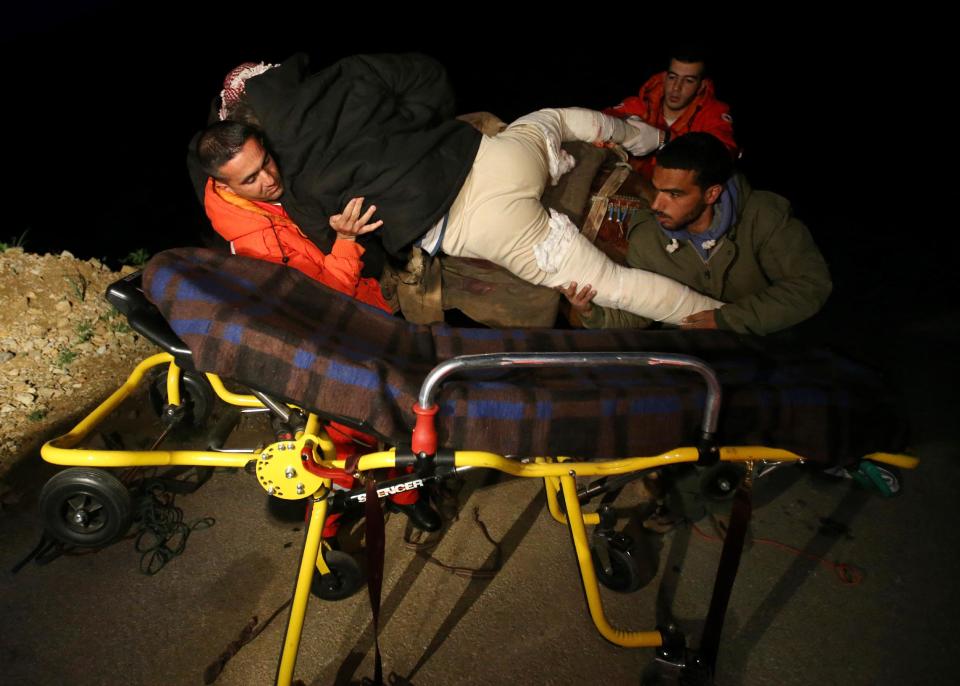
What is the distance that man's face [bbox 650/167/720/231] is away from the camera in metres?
2.45

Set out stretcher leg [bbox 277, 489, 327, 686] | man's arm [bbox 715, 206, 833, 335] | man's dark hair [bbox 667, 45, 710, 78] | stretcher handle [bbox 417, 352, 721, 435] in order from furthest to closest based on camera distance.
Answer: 1. man's dark hair [bbox 667, 45, 710, 78]
2. man's arm [bbox 715, 206, 833, 335]
3. stretcher leg [bbox 277, 489, 327, 686]
4. stretcher handle [bbox 417, 352, 721, 435]

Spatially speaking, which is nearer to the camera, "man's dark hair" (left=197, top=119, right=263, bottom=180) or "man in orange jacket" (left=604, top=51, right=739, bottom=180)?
"man's dark hair" (left=197, top=119, right=263, bottom=180)

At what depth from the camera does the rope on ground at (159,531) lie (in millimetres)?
2566

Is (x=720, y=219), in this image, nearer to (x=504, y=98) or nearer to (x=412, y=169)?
(x=412, y=169)

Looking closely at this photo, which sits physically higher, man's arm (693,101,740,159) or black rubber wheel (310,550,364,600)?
man's arm (693,101,740,159)

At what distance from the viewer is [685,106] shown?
3.63 metres

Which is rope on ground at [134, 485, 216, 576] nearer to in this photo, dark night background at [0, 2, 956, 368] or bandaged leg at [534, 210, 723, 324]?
bandaged leg at [534, 210, 723, 324]

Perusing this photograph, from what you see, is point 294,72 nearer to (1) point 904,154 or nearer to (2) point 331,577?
(2) point 331,577

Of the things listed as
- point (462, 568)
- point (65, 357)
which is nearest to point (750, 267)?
point (462, 568)

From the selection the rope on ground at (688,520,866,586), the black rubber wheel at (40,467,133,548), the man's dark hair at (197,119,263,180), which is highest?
the man's dark hair at (197,119,263,180)

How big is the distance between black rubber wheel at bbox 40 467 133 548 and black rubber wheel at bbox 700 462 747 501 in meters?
2.29

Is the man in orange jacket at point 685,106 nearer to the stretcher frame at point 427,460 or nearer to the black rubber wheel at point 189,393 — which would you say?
the stretcher frame at point 427,460

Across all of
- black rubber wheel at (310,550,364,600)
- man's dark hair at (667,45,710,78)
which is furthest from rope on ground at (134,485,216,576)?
man's dark hair at (667,45,710,78)

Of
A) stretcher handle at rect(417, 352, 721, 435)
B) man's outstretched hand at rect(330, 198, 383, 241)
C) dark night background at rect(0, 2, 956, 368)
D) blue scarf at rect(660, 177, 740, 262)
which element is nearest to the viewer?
stretcher handle at rect(417, 352, 721, 435)
